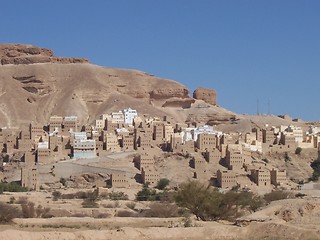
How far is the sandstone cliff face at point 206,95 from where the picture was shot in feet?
421

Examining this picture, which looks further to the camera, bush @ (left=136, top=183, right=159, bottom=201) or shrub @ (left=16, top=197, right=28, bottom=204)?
bush @ (left=136, top=183, right=159, bottom=201)

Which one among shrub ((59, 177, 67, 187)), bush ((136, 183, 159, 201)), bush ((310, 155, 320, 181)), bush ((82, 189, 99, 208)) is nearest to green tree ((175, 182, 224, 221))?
bush ((82, 189, 99, 208))

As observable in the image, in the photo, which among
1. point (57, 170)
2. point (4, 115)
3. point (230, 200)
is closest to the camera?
point (230, 200)

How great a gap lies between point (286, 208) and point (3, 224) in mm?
12127

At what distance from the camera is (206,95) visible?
424ft

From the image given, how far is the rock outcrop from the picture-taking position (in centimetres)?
13175

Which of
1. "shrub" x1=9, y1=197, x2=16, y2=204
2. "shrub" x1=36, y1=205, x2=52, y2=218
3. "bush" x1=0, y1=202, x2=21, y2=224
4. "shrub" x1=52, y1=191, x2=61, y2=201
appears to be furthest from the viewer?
"shrub" x1=52, y1=191, x2=61, y2=201

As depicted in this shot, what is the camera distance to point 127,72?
133875 mm

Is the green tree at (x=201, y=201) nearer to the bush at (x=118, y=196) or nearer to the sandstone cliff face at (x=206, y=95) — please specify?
the bush at (x=118, y=196)

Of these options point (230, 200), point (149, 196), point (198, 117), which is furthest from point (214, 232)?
point (198, 117)

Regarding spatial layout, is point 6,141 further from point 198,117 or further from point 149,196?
point 198,117

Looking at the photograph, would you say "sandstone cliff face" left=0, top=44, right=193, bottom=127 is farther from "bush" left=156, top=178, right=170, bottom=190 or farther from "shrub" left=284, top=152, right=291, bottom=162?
"bush" left=156, top=178, right=170, bottom=190

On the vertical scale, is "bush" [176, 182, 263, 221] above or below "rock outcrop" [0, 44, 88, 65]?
below

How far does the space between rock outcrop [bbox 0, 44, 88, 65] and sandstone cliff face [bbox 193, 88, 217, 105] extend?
73.6 feet
